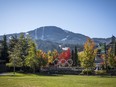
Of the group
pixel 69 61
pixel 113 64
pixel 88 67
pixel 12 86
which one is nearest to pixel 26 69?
pixel 88 67

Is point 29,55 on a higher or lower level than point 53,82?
higher

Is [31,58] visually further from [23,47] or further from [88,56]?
[88,56]

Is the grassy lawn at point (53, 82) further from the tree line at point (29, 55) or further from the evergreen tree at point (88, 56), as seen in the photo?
the tree line at point (29, 55)

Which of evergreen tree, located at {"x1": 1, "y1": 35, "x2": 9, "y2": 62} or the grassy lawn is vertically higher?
evergreen tree, located at {"x1": 1, "y1": 35, "x2": 9, "y2": 62}

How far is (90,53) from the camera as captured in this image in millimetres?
69750

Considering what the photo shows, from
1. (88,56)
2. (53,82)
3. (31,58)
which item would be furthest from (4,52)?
(53,82)

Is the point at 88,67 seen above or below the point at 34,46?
below

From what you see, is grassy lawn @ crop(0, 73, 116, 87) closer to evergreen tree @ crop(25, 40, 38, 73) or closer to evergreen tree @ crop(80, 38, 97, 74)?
evergreen tree @ crop(80, 38, 97, 74)

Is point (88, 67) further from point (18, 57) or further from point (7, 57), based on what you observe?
point (7, 57)

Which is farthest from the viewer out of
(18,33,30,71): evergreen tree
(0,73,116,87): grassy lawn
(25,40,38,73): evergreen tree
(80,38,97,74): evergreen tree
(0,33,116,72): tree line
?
(18,33,30,71): evergreen tree

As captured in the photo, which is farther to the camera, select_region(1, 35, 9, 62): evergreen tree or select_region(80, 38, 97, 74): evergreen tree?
select_region(1, 35, 9, 62): evergreen tree

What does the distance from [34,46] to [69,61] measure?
4377 cm

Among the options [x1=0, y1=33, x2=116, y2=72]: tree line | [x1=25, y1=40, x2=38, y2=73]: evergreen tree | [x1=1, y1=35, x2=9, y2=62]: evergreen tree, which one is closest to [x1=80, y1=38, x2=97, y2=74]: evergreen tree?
[x1=0, y1=33, x2=116, y2=72]: tree line

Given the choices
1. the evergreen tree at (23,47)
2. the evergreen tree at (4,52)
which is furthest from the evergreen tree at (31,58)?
the evergreen tree at (4,52)
